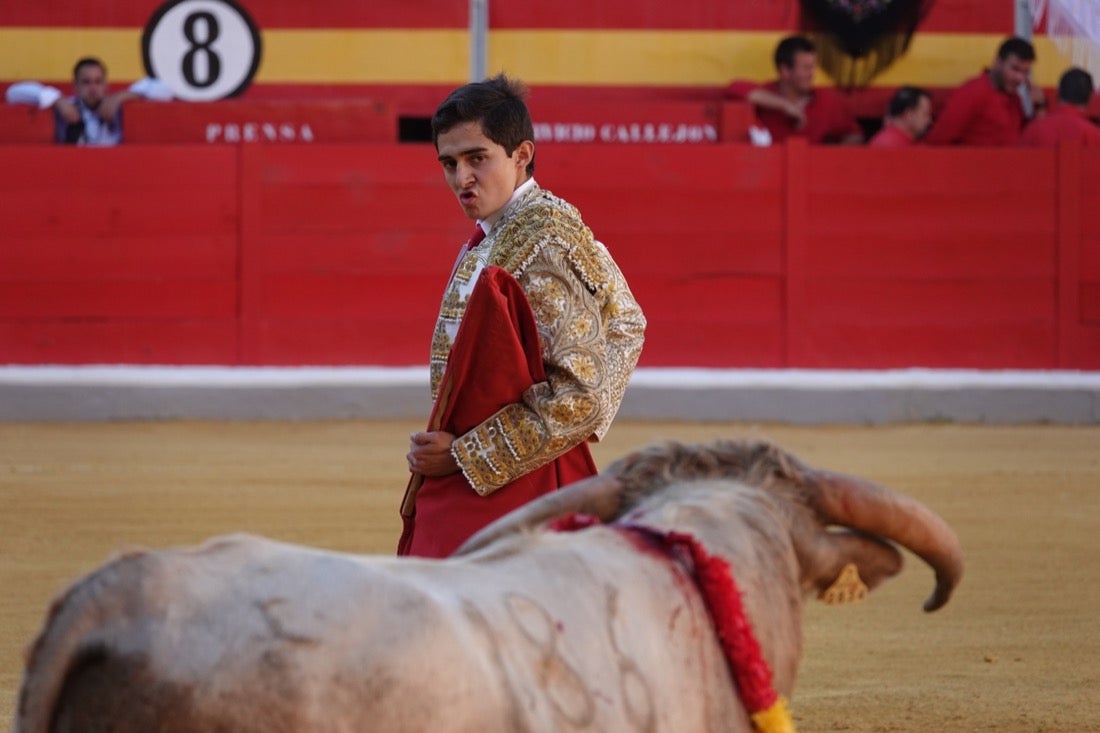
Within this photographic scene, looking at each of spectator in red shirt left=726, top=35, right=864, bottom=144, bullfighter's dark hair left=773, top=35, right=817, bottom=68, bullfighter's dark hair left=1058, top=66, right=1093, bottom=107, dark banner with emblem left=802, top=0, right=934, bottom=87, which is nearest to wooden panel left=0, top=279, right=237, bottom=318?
spectator in red shirt left=726, top=35, right=864, bottom=144

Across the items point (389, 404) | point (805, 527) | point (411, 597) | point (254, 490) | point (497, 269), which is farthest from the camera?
point (389, 404)

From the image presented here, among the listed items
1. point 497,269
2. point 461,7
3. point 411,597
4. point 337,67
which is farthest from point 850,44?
point 411,597

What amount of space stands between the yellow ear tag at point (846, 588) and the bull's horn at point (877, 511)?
0.05m

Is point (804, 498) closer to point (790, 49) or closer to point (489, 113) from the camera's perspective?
point (489, 113)

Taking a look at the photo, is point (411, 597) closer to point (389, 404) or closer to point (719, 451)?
point (719, 451)

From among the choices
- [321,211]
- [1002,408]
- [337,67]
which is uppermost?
[337,67]

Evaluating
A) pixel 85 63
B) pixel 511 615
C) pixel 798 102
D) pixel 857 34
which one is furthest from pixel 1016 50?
pixel 511 615

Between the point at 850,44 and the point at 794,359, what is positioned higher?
the point at 850,44

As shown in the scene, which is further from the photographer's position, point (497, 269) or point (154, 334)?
point (154, 334)

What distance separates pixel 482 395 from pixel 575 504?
1.74 feet

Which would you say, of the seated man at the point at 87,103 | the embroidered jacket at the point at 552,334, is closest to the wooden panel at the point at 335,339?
the seated man at the point at 87,103

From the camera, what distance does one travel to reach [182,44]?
909 cm

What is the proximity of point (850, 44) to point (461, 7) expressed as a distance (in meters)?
1.86

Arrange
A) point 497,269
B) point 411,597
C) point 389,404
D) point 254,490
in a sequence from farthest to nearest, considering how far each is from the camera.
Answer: point 389,404 < point 254,490 < point 497,269 < point 411,597
